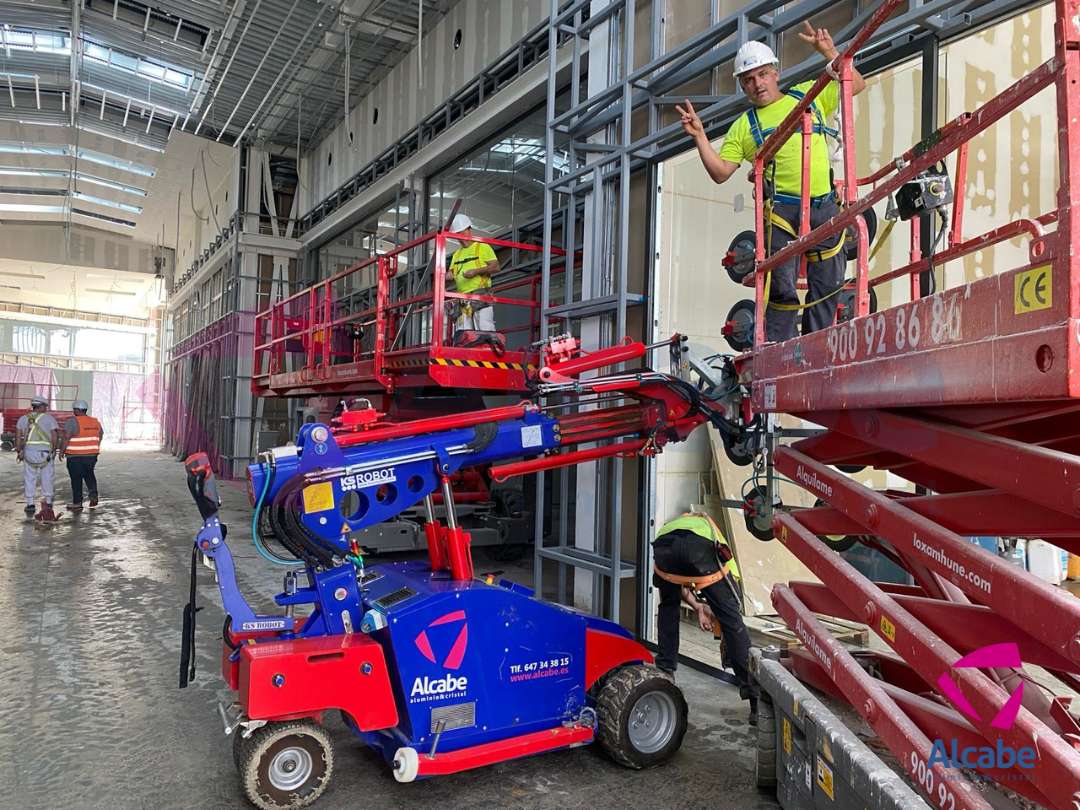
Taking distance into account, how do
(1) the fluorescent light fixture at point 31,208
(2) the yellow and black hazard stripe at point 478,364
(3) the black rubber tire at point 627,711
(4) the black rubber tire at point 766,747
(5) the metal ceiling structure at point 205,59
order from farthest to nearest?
(1) the fluorescent light fixture at point 31,208 → (5) the metal ceiling structure at point 205,59 → (2) the yellow and black hazard stripe at point 478,364 → (3) the black rubber tire at point 627,711 → (4) the black rubber tire at point 766,747

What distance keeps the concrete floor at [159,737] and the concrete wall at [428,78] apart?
707cm

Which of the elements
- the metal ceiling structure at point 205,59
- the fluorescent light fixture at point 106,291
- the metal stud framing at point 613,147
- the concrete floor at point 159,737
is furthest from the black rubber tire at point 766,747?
the fluorescent light fixture at point 106,291

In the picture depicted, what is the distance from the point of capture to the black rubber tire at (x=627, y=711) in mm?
3992

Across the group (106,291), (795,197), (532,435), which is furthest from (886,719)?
(106,291)

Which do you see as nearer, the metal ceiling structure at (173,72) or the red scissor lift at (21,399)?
the metal ceiling structure at (173,72)

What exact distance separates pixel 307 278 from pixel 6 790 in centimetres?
1593

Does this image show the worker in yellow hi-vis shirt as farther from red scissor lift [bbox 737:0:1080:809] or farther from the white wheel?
the white wheel

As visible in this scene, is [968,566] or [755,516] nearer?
[968,566]

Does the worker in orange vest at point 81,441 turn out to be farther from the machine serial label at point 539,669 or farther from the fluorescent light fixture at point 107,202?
the fluorescent light fixture at point 107,202

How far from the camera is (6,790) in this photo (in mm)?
3768

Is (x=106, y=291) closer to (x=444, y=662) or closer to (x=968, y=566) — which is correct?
(x=444, y=662)

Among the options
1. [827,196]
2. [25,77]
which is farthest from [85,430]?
[827,196]

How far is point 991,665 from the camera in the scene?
239 centimetres

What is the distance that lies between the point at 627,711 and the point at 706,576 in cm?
104
